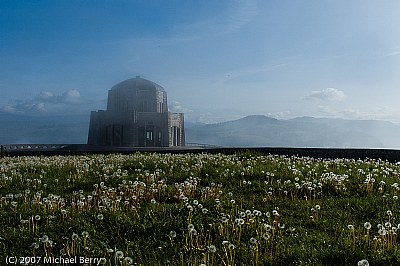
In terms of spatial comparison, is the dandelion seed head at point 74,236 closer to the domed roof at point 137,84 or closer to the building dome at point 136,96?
the building dome at point 136,96

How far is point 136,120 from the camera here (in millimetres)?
66312

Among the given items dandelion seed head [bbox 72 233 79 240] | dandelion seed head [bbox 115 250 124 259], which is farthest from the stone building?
dandelion seed head [bbox 115 250 124 259]

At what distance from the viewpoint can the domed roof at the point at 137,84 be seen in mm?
72688

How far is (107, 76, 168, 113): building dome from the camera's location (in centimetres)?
7169

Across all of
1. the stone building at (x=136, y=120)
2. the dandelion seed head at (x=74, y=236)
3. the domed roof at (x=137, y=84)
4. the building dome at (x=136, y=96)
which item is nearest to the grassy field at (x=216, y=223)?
the dandelion seed head at (x=74, y=236)

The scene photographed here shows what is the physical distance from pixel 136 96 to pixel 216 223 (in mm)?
65418

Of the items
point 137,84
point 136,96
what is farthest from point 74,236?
point 137,84

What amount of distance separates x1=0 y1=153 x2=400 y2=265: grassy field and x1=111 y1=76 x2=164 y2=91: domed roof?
5997 cm

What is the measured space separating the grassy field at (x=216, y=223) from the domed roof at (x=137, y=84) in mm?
59967

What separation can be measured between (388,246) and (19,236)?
5.95 meters

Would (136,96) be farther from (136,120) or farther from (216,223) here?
(216,223)

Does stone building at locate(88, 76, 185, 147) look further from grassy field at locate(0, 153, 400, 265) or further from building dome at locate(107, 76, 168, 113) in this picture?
grassy field at locate(0, 153, 400, 265)

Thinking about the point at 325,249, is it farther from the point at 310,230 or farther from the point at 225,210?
the point at 225,210

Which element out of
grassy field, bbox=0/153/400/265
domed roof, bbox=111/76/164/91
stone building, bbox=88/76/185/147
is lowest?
grassy field, bbox=0/153/400/265
